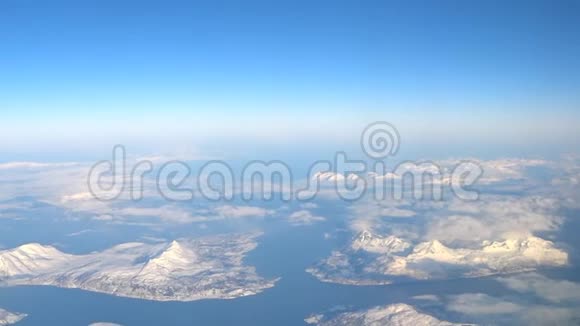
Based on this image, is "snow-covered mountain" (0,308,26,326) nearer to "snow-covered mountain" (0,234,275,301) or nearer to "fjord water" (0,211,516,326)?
"fjord water" (0,211,516,326)

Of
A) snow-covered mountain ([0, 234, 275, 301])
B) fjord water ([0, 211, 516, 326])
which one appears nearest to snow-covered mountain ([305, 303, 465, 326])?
fjord water ([0, 211, 516, 326])

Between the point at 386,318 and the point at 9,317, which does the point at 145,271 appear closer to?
the point at 9,317

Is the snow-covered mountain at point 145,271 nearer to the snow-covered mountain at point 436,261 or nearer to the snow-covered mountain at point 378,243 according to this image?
the snow-covered mountain at point 436,261

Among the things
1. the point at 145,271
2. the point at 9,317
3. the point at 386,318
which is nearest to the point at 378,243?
the point at 386,318

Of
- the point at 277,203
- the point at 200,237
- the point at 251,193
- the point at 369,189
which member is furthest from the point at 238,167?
the point at 200,237

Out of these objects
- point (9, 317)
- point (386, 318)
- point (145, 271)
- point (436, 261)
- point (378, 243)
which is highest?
point (378, 243)

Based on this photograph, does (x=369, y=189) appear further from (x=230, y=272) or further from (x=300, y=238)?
(x=230, y=272)

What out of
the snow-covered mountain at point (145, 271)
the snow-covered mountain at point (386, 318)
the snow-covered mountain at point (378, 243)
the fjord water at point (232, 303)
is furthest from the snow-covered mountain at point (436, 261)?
the snow-covered mountain at point (386, 318)
